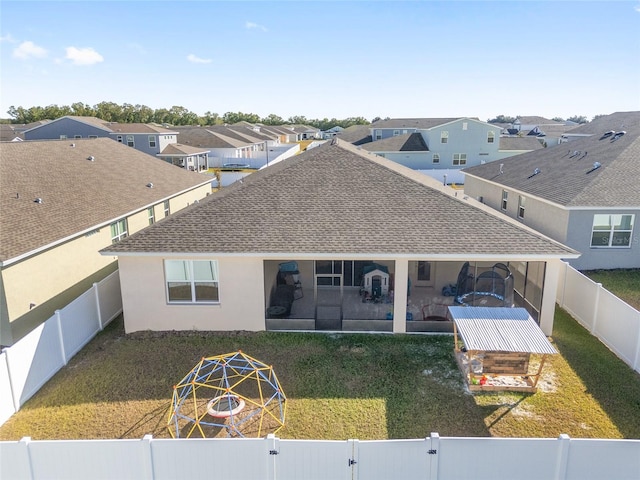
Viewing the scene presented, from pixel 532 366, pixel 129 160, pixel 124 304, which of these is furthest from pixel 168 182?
pixel 532 366

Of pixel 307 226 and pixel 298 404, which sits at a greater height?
pixel 307 226

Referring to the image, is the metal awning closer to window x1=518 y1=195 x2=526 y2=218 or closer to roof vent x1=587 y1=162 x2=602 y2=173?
window x1=518 y1=195 x2=526 y2=218

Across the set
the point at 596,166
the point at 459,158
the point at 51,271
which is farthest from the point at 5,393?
the point at 459,158

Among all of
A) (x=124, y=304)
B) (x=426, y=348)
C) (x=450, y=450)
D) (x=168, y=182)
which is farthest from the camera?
(x=168, y=182)

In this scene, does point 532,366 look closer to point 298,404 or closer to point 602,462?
point 602,462

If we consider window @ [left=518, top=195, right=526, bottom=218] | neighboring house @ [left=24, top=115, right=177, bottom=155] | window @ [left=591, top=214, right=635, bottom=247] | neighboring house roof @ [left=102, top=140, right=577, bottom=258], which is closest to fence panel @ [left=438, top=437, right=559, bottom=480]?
neighboring house roof @ [left=102, top=140, right=577, bottom=258]

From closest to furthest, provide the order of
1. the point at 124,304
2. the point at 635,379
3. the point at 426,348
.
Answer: the point at 635,379 → the point at 426,348 → the point at 124,304

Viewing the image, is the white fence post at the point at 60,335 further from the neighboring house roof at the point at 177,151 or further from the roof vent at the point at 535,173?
the neighboring house roof at the point at 177,151
